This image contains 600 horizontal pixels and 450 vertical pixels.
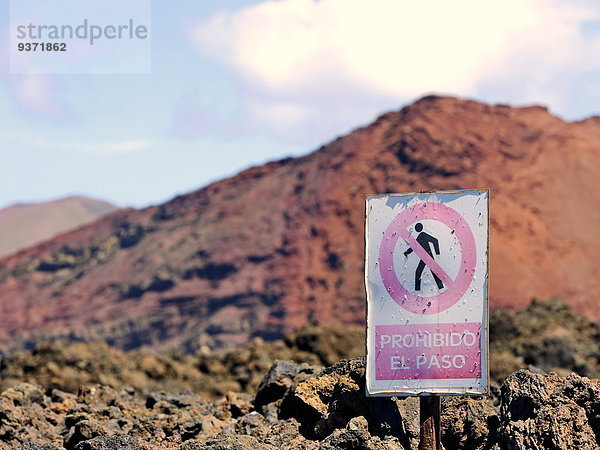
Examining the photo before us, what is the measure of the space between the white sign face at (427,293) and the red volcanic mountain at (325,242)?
5743 cm

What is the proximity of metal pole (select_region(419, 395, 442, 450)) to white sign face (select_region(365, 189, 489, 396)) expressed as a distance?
21cm

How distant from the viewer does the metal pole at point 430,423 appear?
34.4 ft

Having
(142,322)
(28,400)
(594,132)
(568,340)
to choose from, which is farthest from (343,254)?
(28,400)

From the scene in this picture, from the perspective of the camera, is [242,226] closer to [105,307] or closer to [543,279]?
[105,307]

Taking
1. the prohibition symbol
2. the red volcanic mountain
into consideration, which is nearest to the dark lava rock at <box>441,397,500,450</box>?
the prohibition symbol

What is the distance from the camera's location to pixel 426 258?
10.6 meters

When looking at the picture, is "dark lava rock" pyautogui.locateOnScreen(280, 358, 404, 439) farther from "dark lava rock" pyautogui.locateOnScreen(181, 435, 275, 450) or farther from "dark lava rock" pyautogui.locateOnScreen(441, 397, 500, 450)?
"dark lava rock" pyautogui.locateOnScreen(181, 435, 275, 450)

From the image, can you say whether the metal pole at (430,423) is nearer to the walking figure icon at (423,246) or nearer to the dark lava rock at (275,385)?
the walking figure icon at (423,246)

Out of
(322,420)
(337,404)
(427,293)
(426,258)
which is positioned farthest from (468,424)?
(426,258)

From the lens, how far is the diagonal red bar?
10.5m

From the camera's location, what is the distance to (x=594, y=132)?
85.9 m

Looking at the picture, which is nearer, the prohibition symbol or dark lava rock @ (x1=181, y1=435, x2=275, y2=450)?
the prohibition symbol

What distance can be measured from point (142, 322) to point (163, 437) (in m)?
66.2

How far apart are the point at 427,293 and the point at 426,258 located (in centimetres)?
34
